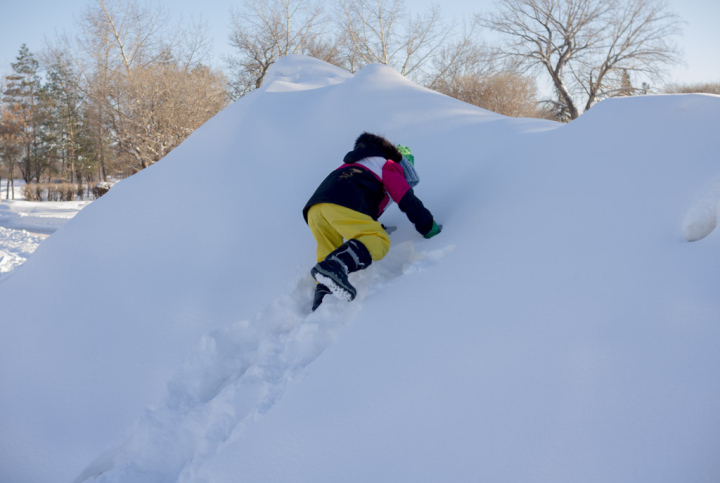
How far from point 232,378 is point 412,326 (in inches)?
34.8

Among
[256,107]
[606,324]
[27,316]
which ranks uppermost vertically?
[256,107]

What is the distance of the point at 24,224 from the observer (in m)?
10.2

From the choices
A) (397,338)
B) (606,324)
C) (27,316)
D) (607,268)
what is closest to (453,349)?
(397,338)

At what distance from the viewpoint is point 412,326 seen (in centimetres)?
175

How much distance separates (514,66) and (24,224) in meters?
18.3

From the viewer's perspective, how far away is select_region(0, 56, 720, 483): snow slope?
4.10 ft

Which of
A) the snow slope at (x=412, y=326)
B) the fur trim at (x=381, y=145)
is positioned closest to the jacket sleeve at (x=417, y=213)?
the snow slope at (x=412, y=326)

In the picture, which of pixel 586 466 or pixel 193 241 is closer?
pixel 586 466

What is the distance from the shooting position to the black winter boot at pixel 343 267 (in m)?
2.04

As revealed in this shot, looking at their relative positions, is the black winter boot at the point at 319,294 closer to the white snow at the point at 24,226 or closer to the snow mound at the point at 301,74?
the snow mound at the point at 301,74

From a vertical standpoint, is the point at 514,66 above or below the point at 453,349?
above

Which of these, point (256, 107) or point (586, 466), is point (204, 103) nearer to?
point (256, 107)

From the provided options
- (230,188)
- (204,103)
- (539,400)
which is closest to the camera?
(539,400)

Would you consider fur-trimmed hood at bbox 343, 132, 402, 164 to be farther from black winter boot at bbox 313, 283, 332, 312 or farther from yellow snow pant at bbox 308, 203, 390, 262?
black winter boot at bbox 313, 283, 332, 312
